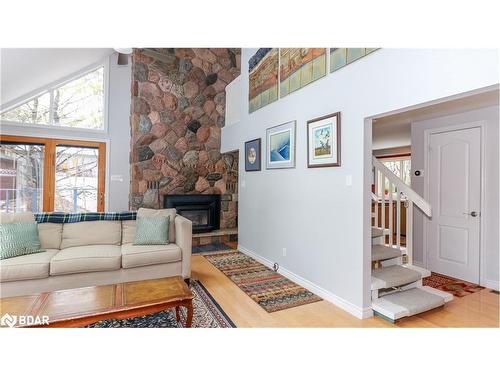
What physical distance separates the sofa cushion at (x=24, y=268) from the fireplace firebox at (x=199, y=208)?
2783 millimetres

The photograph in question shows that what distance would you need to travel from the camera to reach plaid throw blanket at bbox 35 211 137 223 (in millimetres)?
3186

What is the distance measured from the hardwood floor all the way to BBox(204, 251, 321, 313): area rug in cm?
10

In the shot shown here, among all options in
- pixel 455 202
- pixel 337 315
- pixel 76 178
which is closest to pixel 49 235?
pixel 76 178

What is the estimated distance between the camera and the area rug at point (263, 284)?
2.79 m

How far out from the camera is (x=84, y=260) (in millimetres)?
2736

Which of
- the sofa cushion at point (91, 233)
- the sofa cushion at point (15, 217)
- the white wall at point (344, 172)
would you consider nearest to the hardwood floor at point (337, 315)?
the white wall at point (344, 172)

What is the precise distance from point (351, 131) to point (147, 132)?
3.96 metres

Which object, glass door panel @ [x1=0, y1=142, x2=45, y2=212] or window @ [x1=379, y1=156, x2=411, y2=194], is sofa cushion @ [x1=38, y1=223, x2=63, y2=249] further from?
window @ [x1=379, y1=156, x2=411, y2=194]

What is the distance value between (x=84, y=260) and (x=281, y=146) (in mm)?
2571

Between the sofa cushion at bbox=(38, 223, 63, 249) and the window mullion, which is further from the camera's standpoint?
the window mullion

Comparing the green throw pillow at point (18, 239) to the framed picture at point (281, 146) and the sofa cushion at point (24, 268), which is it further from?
the framed picture at point (281, 146)

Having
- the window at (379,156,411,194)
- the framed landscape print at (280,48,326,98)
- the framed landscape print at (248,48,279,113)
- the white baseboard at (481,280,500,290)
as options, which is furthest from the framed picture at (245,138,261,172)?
the window at (379,156,411,194)
